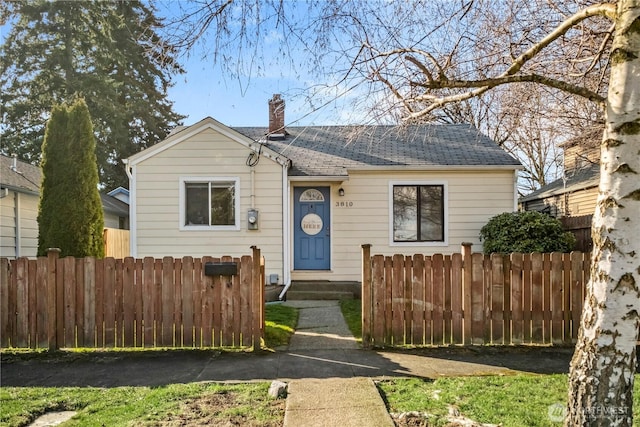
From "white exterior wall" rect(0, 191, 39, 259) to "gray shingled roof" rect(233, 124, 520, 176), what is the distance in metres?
6.68

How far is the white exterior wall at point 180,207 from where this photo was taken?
10039 mm

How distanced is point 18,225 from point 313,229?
7506 mm

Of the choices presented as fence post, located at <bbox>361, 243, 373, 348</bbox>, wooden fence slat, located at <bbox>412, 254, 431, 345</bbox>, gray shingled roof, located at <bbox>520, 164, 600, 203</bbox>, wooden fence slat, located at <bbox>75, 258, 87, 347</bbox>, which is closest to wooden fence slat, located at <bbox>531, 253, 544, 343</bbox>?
wooden fence slat, located at <bbox>412, 254, 431, 345</bbox>

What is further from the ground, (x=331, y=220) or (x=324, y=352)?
(x=331, y=220)

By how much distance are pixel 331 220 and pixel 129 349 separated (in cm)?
611

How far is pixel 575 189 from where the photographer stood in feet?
47.3

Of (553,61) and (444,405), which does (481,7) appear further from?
(444,405)

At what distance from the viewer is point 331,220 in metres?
10.6

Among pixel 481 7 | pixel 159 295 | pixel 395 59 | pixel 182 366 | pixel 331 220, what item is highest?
pixel 481 7

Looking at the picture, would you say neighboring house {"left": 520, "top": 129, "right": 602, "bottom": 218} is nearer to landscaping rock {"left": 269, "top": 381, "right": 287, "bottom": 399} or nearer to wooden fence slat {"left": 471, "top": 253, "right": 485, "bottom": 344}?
wooden fence slat {"left": 471, "top": 253, "right": 485, "bottom": 344}

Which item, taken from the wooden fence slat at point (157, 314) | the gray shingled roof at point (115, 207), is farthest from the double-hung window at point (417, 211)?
the gray shingled roof at point (115, 207)

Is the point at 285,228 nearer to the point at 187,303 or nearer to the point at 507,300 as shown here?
the point at 187,303

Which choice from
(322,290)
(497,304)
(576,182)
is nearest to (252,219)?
(322,290)

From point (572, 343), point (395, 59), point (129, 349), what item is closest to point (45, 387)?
point (129, 349)
